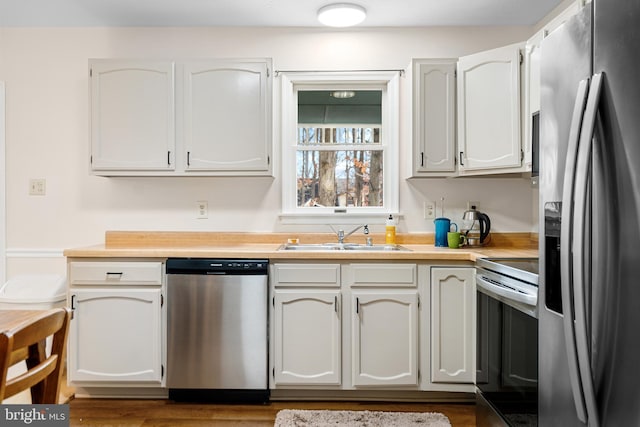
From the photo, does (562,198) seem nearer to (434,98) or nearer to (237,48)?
(434,98)

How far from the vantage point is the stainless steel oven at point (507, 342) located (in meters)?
1.52

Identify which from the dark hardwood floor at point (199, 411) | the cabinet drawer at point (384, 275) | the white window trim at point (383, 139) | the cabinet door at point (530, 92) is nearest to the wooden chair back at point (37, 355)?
the dark hardwood floor at point (199, 411)

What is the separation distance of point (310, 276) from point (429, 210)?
1.09 m

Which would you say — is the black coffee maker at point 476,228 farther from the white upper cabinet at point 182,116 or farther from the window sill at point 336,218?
the white upper cabinet at point 182,116

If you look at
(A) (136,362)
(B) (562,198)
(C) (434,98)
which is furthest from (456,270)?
(A) (136,362)

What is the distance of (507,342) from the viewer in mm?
1733

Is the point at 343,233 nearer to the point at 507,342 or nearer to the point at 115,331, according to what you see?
the point at 507,342

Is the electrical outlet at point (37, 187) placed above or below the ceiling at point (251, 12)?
below

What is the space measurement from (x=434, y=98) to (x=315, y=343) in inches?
65.5

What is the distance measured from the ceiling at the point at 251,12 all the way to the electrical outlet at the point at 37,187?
3.58ft

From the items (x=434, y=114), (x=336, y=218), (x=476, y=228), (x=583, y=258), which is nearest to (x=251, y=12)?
(x=434, y=114)

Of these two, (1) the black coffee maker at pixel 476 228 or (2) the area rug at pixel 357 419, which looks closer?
(2) the area rug at pixel 357 419

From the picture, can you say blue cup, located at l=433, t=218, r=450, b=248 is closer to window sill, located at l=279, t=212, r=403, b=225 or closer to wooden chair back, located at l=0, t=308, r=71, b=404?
window sill, located at l=279, t=212, r=403, b=225

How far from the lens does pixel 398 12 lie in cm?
284
